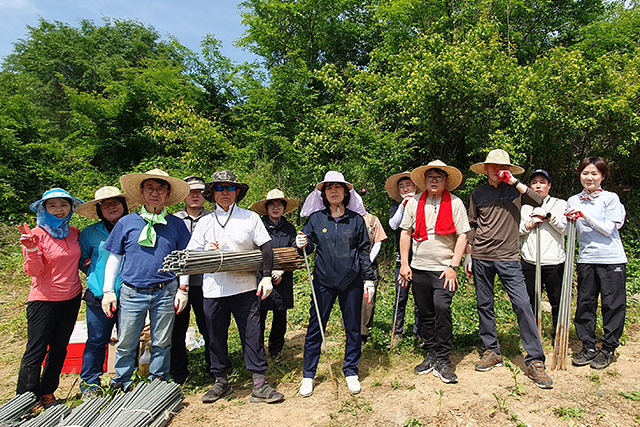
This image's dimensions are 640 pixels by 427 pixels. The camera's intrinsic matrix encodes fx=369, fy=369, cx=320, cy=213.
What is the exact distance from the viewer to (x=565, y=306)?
4.18 m

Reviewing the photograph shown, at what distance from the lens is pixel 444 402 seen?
339 cm

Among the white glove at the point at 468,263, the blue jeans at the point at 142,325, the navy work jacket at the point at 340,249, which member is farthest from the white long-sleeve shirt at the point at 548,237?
the blue jeans at the point at 142,325

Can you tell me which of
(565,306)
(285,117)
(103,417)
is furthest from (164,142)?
(565,306)

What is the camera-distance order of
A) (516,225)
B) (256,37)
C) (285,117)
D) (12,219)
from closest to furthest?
1. (516,225)
2. (12,219)
3. (285,117)
4. (256,37)

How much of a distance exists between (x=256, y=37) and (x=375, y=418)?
15.7m

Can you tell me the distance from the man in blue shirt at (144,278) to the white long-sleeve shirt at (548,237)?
4.00 meters

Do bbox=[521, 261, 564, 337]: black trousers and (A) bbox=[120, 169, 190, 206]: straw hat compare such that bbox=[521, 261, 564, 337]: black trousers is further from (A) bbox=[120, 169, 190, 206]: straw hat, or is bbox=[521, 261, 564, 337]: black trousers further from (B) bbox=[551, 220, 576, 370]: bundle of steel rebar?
(A) bbox=[120, 169, 190, 206]: straw hat

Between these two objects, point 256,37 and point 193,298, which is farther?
point 256,37

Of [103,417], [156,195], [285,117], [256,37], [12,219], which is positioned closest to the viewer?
Result: [103,417]

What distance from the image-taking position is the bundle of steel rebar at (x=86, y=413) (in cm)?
312

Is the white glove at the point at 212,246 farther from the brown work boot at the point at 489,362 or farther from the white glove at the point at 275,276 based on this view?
the brown work boot at the point at 489,362

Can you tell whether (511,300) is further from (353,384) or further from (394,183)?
(394,183)

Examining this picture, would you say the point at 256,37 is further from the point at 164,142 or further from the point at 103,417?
the point at 103,417

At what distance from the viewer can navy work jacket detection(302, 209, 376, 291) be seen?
3.80m
